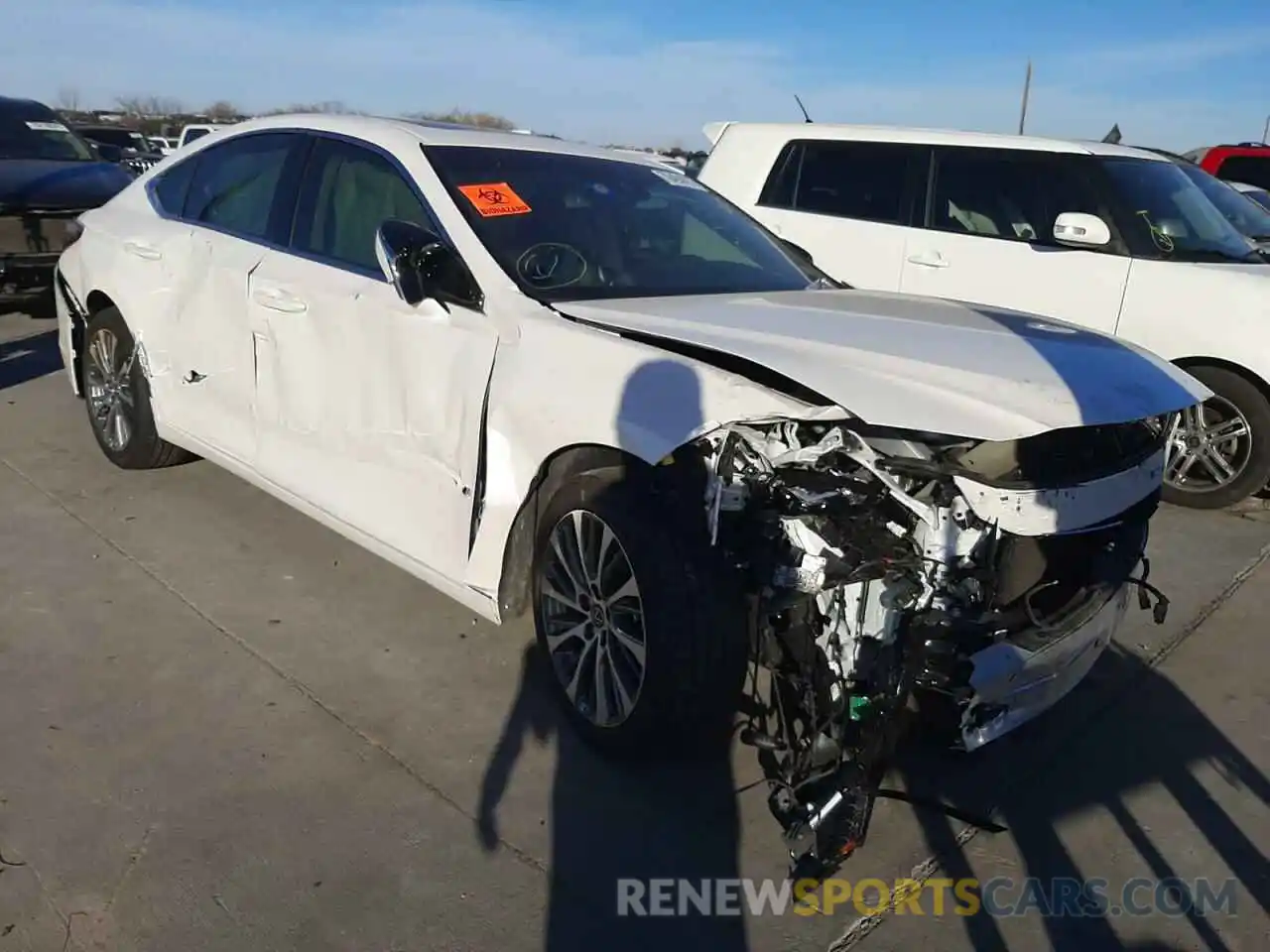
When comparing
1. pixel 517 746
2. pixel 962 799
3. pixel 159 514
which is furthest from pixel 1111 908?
pixel 159 514

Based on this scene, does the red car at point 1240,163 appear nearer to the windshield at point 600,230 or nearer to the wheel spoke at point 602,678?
the windshield at point 600,230

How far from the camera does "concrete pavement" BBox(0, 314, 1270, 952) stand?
253cm

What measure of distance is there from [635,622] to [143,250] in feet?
10.6

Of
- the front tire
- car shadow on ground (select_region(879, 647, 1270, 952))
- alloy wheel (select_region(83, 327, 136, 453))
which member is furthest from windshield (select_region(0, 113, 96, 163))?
car shadow on ground (select_region(879, 647, 1270, 952))

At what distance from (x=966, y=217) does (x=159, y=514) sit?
15.9 feet

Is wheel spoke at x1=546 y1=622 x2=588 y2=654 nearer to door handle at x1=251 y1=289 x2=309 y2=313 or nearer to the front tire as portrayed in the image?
the front tire

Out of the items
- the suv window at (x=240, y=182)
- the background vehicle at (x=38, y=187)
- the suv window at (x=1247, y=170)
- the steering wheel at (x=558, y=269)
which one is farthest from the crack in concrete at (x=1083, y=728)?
the suv window at (x=1247, y=170)

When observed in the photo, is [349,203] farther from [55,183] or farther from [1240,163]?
[1240,163]

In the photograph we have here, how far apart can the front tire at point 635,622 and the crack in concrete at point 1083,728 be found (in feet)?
2.02

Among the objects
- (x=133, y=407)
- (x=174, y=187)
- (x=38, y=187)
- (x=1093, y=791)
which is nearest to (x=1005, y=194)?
(x=1093, y=791)

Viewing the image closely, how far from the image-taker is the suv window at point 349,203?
3693 mm

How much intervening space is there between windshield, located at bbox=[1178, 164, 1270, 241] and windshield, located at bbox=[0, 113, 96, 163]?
971 cm

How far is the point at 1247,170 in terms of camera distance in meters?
14.3

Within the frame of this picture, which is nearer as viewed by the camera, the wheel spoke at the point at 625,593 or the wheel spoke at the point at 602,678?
the wheel spoke at the point at 625,593
